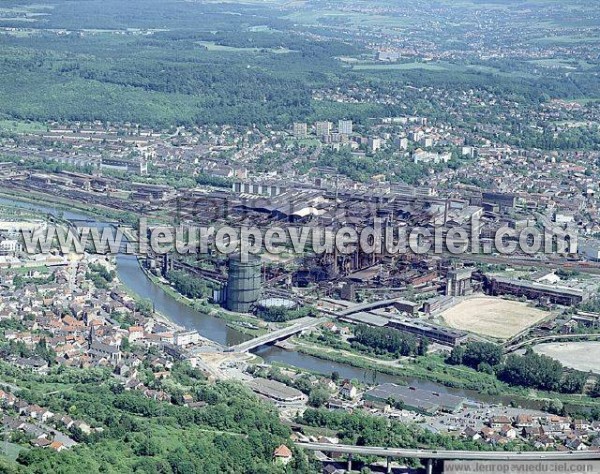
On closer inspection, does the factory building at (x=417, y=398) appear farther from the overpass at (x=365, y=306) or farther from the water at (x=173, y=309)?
the overpass at (x=365, y=306)

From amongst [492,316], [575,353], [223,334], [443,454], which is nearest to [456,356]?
[575,353]

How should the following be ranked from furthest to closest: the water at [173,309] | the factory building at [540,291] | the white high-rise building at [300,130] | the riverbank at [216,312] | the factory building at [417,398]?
the white high-rise building at [300,130] → the factory building at [540,291] → the riverbank at [216,312] → the water at [173,309] → the factory building at [417,398]

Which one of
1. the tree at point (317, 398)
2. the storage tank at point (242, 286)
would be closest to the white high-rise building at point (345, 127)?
the storage tank at point (242, 286)

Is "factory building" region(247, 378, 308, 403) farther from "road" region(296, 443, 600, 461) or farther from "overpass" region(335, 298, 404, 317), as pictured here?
"overpass" region(335, 298, 404, 317)

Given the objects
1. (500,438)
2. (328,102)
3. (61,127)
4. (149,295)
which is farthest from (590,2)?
(500,438)

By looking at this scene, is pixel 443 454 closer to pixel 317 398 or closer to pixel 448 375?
pixel 317 398

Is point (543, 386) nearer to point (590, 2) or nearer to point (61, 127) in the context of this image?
point (61, 127)

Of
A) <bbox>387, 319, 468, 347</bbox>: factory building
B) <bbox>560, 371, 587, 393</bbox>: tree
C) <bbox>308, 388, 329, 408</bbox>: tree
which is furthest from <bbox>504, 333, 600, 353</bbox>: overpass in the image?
<bbox>308, 388, 329, 408</bbox>: tree

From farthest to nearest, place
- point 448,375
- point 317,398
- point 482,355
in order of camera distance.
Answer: point 482,355
point 448,375
point 317,398
